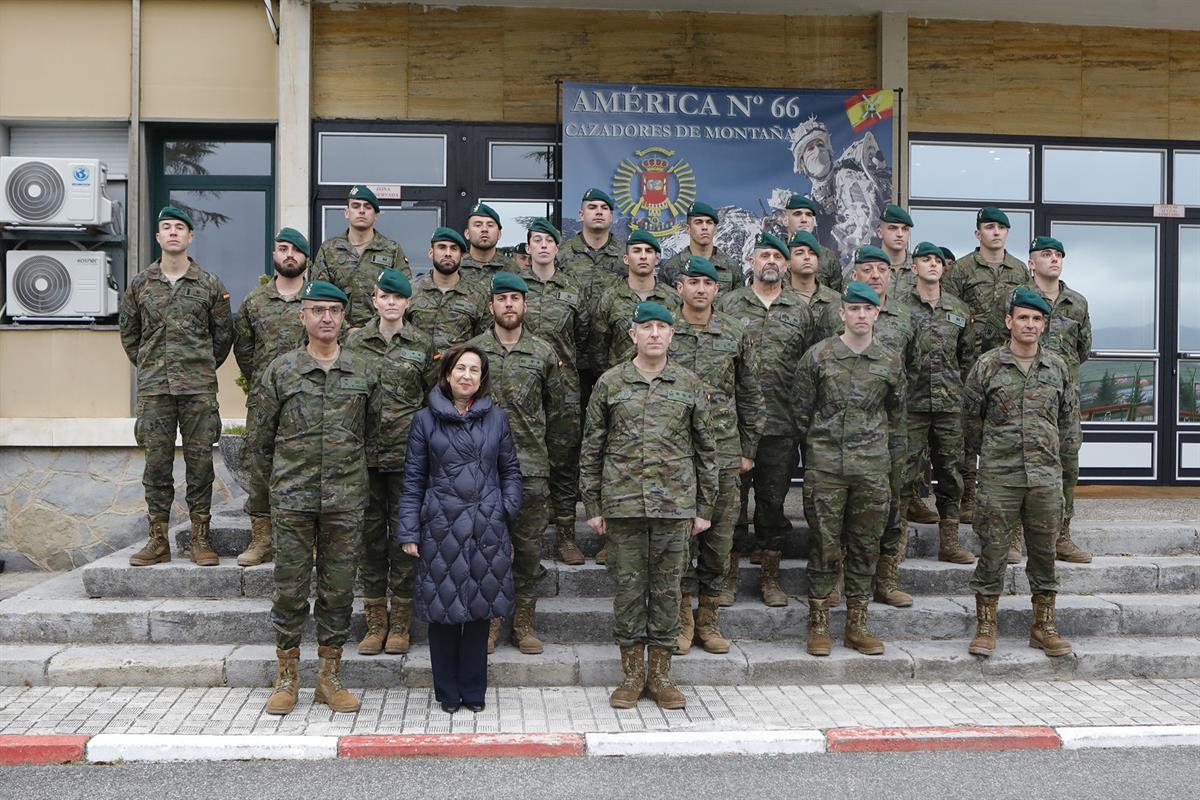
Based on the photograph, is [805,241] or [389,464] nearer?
[389,464]

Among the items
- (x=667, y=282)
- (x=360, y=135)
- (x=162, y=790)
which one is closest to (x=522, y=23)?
(x=360, y=135)

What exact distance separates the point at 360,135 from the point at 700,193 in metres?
3.42

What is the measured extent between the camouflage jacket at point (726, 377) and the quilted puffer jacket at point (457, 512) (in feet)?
4.49

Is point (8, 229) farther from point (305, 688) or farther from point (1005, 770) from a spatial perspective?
point (1005, 770)

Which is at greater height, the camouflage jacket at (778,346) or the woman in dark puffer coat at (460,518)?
the camouflage jacket at (778,346)

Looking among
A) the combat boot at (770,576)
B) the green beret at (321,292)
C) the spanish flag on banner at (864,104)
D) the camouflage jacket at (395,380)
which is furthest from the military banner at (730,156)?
the green beret at (321,292)

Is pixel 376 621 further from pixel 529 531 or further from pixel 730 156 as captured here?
pixel 730 156

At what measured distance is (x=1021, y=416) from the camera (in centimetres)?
634

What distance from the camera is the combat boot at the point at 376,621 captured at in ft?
20.1

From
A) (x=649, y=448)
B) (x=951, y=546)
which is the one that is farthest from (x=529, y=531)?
(x=951, y=546)

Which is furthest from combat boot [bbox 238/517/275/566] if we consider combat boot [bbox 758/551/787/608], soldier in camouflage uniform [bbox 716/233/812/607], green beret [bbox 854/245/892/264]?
green beret [bbox 854/245/892/264]

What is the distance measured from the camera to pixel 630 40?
33.0 feet

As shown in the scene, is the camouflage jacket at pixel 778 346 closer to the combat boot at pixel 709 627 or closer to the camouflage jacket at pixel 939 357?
the camouflage jacket at pixel 939 357

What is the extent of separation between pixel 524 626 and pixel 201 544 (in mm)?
2476
